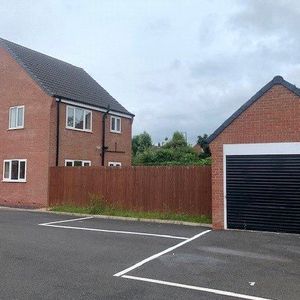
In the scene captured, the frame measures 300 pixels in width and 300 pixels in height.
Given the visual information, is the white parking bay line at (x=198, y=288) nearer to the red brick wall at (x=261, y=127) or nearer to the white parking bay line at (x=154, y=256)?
the white parking bay line at (x=154, y=256)

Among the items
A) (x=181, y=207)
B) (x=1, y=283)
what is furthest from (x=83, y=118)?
(x=1, y=283)

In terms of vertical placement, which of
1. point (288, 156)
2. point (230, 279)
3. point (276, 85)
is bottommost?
point (230, 279)

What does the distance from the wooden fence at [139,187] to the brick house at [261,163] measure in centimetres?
196

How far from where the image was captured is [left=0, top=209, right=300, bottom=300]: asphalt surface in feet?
20.2

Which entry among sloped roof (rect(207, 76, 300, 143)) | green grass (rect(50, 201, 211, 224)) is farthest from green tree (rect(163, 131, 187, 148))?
sloped roof (rect(207, 76, 300, 143))

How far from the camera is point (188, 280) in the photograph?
22.3 feet

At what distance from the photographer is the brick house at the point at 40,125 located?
2069 cm

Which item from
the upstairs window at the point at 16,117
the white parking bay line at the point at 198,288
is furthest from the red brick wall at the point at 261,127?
the upstairs window at the point at 16,117

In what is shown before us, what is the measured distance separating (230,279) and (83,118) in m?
17.4

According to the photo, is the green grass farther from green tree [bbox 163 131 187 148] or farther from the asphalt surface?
green tree [bbox 163 131 187 148]

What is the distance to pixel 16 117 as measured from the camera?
22219 mm

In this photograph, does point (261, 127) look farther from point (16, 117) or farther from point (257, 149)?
point (16, 117)

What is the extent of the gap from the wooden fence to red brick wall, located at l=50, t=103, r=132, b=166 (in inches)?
70.8

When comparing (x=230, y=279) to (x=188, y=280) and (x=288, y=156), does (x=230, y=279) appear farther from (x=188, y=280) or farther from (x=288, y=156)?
(x=288, y=156)
